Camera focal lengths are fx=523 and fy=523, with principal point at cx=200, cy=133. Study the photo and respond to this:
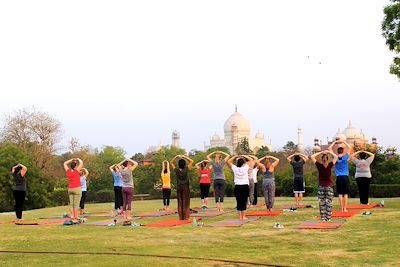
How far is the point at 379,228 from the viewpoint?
12203mm

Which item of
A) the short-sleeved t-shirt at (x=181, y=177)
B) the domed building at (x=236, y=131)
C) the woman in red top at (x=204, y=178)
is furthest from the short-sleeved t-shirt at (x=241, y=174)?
the domed building at (x=236, y=131)

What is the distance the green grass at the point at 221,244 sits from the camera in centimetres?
866

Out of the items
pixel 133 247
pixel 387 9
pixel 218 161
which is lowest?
pixel 133 247

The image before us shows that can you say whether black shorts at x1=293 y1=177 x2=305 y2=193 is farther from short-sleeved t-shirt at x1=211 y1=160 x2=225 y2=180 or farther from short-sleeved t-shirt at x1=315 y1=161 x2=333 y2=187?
short-sleeved t-shirt at x1=315 y1=161 x2=333 y2=187

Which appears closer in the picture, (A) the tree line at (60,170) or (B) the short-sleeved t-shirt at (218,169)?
(B) the short-sleeved t-shirt at (218,169)

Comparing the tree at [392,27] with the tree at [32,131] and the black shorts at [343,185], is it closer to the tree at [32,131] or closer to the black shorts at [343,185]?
the black shorts at [343,185]

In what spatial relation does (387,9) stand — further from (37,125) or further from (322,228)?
Answer: (37,125)

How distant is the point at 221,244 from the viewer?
1052 centimetres

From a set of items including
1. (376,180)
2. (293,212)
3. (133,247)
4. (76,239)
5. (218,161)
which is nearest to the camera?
(133,247)

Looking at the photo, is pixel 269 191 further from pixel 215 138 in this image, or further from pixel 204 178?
pixel 215 138

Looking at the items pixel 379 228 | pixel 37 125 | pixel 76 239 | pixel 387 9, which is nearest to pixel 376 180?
pixel 387 9

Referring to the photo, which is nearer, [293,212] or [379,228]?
[379,228]

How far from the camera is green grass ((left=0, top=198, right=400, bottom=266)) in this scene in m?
8.66

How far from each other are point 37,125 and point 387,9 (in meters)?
39.4
